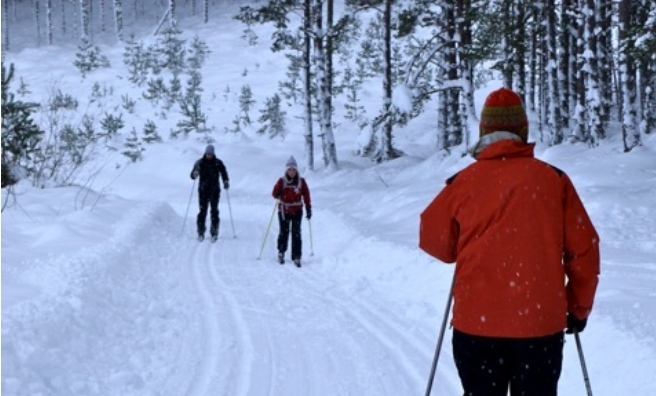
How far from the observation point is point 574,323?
3197 mm

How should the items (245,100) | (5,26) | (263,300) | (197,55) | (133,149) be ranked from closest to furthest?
(263,300) → (133,149) → (245,100) → (197,55) → (5,26)

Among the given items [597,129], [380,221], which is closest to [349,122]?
[597,129]

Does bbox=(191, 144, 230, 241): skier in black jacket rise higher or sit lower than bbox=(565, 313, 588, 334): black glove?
lower

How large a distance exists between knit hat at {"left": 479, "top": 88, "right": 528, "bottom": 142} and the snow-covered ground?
2459mm

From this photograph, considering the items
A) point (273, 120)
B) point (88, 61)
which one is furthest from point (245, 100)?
point (88, 61)

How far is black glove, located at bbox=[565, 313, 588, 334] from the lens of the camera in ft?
10.4

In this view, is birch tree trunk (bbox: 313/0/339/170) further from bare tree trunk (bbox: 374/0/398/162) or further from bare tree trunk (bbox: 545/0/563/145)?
bare tree trunk (bbox: 545/0/563/145)

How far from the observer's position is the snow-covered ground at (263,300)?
534cm

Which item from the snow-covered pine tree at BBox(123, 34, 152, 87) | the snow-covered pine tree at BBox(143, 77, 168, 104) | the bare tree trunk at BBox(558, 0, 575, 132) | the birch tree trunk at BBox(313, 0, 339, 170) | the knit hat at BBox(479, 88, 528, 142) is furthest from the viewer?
the snow-covered pine tree at BBox(123, 34, 152, 87)

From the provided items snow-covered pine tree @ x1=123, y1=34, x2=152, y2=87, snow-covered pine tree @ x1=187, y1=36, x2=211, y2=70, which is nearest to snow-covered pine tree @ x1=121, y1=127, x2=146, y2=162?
snow-covered pine tree @ x1=123, y1=34, x2=152, y2=87

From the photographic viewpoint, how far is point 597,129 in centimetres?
1880

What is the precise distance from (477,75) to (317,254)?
97.6 feet

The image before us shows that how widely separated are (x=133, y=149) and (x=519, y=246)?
30.5m

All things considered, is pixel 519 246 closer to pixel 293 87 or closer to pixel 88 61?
pixel 293 87
